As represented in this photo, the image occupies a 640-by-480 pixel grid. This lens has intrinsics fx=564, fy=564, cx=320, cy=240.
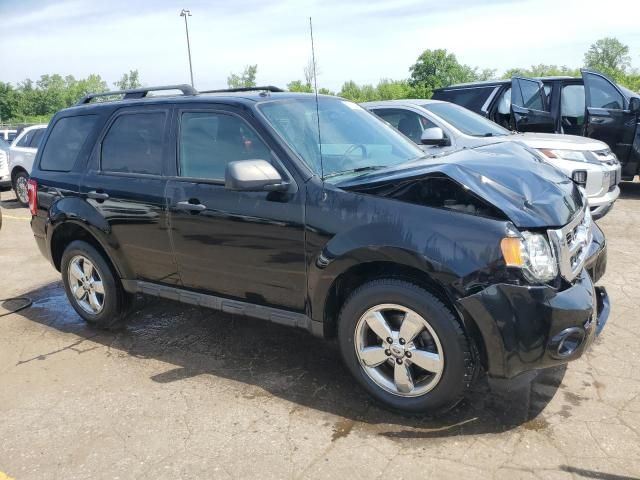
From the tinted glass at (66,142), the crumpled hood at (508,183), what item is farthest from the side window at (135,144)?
Answer: the crumpled hood at (508,183)

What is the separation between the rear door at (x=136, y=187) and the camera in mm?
4035

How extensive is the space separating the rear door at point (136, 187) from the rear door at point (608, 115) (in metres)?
7.77

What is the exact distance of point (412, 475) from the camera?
2633 mm

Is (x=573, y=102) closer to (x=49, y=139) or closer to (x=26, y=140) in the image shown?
(x=49, y=139)

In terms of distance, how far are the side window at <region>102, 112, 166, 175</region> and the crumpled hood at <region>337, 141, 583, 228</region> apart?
160 cm

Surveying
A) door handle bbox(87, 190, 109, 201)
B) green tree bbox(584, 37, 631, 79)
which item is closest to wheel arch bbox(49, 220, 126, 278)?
door handle bbox(87, 190, 109, 201)

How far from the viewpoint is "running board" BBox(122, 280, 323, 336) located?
3480 millimetres

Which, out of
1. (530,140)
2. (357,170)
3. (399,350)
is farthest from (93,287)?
(530,140)

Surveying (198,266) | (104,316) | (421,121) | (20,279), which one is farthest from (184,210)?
(421,121)

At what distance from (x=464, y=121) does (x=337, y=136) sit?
447cm

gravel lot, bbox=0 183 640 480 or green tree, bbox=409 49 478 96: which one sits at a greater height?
green tree, bbox=409 49 478 96

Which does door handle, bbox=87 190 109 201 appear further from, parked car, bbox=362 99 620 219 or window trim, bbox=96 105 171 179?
parked car, bbox=362 99 620 219

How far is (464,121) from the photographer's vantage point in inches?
306

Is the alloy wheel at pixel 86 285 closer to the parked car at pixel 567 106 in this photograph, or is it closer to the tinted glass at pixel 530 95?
the parked car at pixel 567 106
